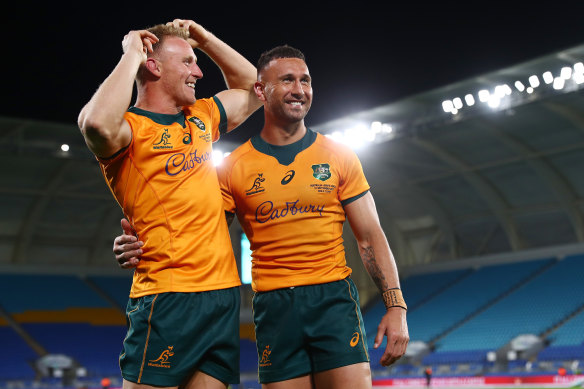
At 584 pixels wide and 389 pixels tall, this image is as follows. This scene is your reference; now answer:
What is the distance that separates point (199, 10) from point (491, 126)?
13.1 m

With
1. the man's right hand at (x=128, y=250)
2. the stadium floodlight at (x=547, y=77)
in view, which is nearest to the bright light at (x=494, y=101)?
the stadium floodlight at (x=547, y=77)

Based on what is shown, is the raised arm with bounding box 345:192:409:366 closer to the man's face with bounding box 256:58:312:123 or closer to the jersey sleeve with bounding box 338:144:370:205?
the jersey sleeve with bounding box 338:144:370:205

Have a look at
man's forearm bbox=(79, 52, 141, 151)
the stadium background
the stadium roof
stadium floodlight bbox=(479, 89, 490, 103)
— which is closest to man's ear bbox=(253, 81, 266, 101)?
man's forearm bbox=(79, 52, 141, 151)

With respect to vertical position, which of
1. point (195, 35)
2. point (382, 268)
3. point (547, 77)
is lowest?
point (382, 268)

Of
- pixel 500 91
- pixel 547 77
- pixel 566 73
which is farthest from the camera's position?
pixel 500 91

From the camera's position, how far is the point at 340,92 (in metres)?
20.5

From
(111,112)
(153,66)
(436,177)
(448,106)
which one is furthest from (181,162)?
(436,177)

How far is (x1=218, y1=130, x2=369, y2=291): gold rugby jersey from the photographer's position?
4.10 m

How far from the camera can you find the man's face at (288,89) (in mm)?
4266

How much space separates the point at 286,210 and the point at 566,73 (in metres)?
18.5

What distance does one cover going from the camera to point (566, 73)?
2038 centimetres

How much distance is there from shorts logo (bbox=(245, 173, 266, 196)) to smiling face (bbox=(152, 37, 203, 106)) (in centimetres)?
64

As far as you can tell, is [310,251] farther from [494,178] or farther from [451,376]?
[494,178]

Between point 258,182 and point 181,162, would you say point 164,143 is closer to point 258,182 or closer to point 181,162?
point 181,162
